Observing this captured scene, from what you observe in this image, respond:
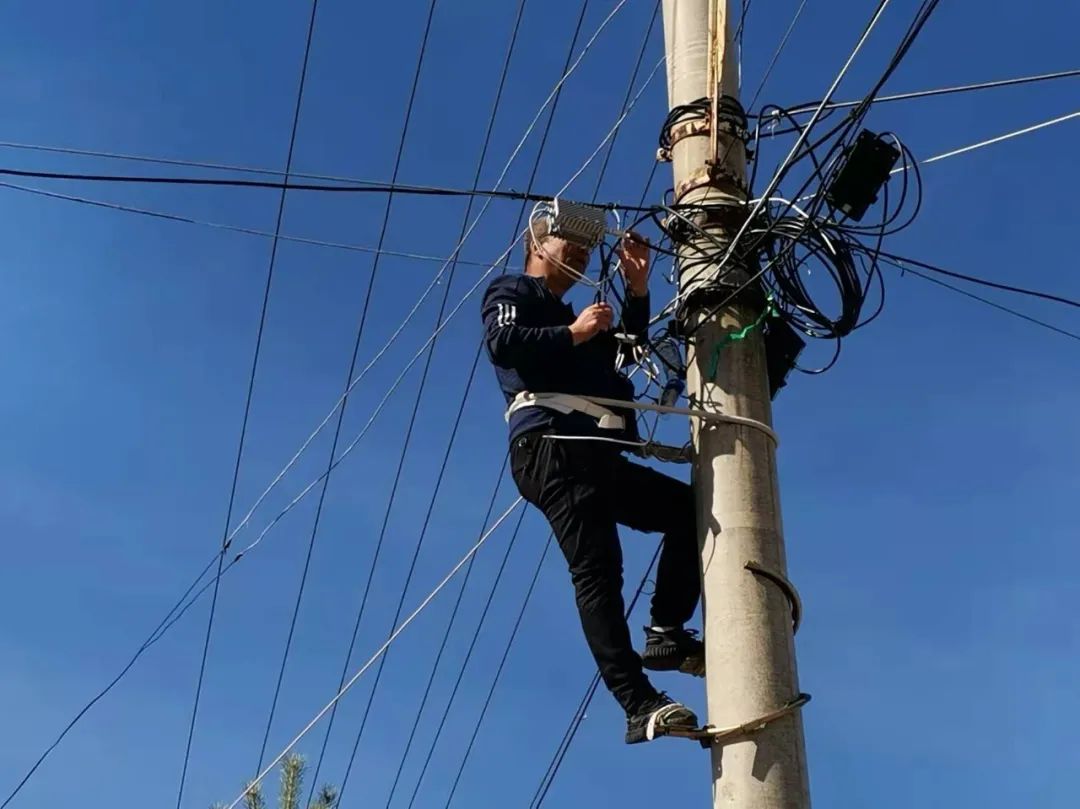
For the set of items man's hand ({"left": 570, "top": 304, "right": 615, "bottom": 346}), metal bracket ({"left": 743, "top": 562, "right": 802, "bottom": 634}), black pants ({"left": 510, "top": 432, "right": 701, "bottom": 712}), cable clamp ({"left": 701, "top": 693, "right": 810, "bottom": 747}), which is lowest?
cable clamp ({"left": 701, "top": 693, "right": 810, "bottom": 747})

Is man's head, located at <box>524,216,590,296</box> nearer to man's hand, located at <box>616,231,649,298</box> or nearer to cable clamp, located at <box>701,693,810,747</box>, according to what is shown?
man's hand, located at <box>616,231,649,298</box>

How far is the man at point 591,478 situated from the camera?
13.4ft

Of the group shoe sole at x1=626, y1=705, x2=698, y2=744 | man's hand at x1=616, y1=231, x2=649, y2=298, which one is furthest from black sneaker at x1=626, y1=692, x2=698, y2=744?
man's hand at x1=616, y1=231, x2=649, y2=298

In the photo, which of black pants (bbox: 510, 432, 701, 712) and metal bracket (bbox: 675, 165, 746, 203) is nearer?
black pants (bbox: 510, 432, 701, 712)

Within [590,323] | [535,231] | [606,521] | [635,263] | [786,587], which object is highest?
[535,231]


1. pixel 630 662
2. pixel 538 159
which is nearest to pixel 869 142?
pixel 630 662

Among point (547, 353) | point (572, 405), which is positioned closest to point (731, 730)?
point (572, 405)

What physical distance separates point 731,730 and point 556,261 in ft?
6.39

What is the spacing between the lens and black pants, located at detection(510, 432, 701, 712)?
13.2 ft

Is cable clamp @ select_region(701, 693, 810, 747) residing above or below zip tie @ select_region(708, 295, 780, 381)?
below

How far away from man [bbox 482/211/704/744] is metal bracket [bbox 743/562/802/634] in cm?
41

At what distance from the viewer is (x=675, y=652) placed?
420cm

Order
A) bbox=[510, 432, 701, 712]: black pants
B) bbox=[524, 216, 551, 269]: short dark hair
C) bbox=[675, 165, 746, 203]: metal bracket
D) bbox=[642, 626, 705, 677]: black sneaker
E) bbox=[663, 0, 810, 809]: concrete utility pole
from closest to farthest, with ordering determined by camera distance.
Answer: bbox=[663, 0, 810, 809]: concrete utility pole
bbox=[510, 432, 701, 712]: black pants
bbox=[642, 626, 705, 677]: black sneaker
bbox=[675, 165, 746, 203]: metal bracket
bbox=[524, 216, 551, 269]: short dark hair

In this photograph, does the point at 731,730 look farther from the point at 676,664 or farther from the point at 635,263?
the point at 635,263
